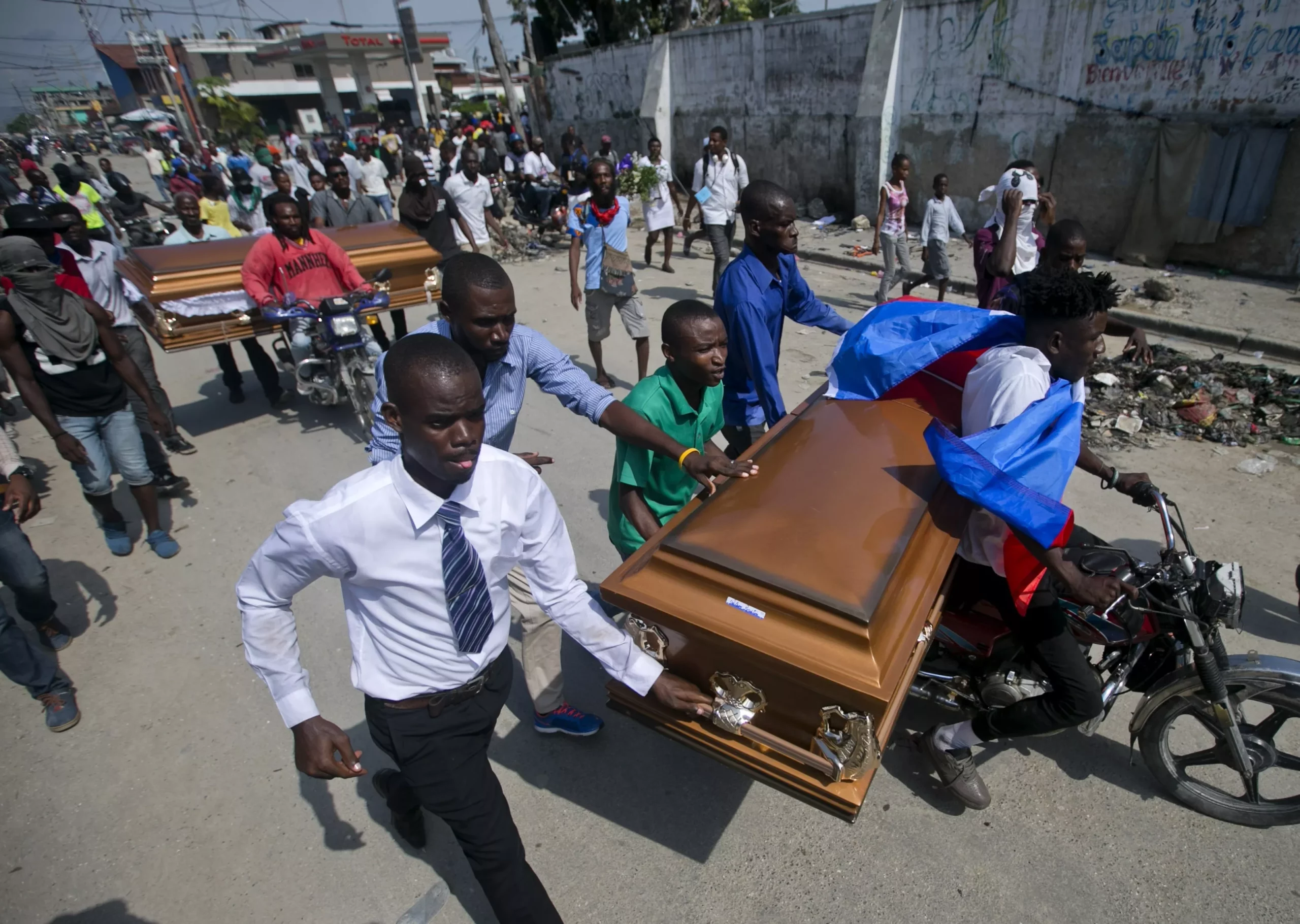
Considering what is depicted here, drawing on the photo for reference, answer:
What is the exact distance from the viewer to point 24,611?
3.30 metres

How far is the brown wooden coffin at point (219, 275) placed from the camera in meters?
5.20

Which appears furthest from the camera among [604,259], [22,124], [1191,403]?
[22,124]

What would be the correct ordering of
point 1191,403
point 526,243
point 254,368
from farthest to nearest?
point 526,243 → point 254,368 → point 1191,403

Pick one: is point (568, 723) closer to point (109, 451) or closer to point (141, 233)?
point (109, 451)

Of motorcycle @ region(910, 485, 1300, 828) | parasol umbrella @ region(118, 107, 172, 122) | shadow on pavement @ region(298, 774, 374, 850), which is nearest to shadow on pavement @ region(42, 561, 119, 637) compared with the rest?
shadow on pavement @ region(298, 774, 374, 850)

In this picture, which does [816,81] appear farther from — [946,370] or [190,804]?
[190,804]

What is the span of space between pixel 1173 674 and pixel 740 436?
1.85 meters

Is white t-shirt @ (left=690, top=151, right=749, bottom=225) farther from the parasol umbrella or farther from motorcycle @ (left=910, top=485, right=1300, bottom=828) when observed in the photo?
the parasol umbrella

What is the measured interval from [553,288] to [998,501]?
8191 millimetres

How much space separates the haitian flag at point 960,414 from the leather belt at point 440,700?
1.41 metres

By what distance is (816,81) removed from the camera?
1155 centimetres

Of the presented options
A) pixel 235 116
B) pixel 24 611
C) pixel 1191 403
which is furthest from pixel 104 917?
pixel 235 116

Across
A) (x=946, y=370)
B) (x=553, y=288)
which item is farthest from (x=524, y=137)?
(x=946, y=370)

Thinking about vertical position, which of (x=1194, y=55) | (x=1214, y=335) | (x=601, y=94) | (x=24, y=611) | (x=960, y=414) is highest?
(x=601, y=94)
